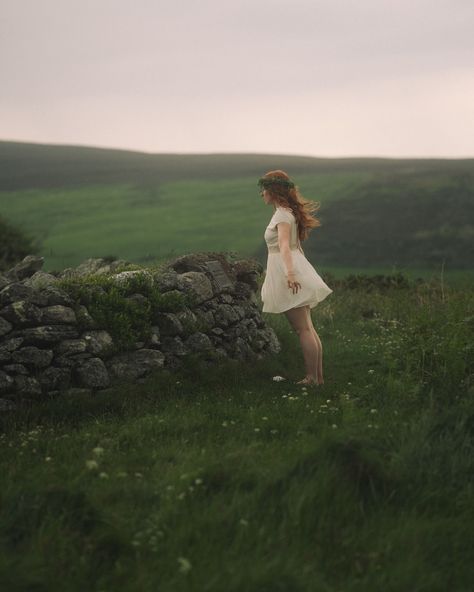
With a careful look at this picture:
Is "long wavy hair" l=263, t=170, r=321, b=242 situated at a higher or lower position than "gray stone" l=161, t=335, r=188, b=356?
higher

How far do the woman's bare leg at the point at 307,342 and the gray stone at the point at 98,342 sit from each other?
253 centimetres

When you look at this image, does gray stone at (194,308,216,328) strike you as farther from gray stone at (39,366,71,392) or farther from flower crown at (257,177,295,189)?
gray stone at (39,366,71,392)

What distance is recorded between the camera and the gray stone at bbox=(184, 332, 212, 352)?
925 cm

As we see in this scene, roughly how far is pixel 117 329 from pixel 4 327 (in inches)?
52.4

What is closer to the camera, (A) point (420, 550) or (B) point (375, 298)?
(A) point (420, 550)

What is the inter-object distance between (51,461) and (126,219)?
37119mm

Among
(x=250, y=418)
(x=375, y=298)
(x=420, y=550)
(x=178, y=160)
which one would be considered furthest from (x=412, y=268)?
(x=178, y=160)

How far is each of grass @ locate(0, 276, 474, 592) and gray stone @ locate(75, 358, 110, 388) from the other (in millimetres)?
281

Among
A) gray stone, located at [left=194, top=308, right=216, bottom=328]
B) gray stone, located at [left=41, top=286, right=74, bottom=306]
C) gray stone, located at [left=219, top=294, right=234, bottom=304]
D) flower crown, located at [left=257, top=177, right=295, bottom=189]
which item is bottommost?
gray stone, located at [left=194, top=308, right=216, bottom=328]

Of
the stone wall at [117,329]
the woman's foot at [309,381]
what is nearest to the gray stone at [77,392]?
the stone wall at [117,329]

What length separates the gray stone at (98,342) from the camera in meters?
8.20

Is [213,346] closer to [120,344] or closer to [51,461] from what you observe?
[120,344]

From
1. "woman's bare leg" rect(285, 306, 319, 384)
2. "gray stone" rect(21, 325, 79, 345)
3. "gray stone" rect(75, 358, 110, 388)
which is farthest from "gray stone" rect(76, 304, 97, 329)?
Result: "woman's bare leg" rect(285, 306, 319, 384)

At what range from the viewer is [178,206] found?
4606 cm
